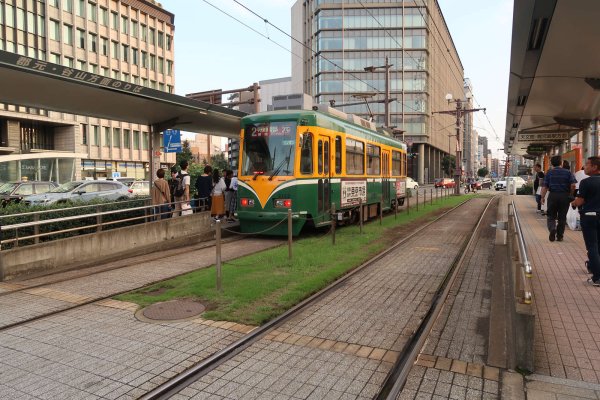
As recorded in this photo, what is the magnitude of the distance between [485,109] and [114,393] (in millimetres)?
34504

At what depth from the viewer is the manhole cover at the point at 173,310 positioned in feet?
19.8

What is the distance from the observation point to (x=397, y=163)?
22.3m

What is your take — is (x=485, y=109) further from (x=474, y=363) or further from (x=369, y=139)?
(x=474, y=363)

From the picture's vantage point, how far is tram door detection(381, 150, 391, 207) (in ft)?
63.2

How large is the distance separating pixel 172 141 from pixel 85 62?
1724 inches

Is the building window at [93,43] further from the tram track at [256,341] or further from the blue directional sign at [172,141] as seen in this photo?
the tram track at [256,341]

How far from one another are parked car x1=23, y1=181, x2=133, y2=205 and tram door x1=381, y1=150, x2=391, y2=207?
10.7 m

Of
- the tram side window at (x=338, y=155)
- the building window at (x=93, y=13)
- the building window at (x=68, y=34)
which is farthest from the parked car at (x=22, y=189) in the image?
the building window at (x=93, y=13)

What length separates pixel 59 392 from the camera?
4.03 metres

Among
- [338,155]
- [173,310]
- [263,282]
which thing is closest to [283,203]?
[338,155]

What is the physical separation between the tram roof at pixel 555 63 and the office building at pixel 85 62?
109 ft

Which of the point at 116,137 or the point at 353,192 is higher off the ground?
the point at 116,137

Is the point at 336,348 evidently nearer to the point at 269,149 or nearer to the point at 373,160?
the point at 269,149

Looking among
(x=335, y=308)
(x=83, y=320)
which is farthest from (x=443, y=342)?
(x=83, y=320)
